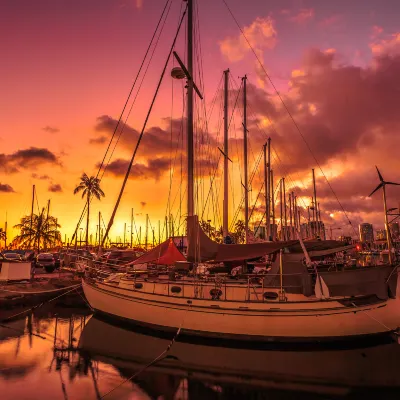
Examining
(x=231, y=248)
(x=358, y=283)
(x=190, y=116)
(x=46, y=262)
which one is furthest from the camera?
(x=46, y=262)

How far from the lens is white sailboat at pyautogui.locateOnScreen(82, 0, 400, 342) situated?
12.8m

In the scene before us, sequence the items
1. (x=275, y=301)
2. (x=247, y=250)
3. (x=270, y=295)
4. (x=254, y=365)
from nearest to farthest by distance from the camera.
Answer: (x=254, y=365), (x=275, y=301), (x=270, y=295), (x=247, y=250)

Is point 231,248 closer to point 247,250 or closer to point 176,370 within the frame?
point 247,250

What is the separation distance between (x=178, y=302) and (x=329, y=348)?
6656 mm

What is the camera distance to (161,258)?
16266mm

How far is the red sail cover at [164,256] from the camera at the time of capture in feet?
53.1

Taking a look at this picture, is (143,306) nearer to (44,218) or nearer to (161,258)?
(161,258)

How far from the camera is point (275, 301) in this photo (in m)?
13.1

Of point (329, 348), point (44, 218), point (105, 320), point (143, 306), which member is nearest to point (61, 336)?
point (105, 320)

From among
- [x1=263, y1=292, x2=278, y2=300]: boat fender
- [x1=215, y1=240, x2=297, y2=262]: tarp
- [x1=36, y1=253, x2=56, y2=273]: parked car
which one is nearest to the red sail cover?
[x1=215, y1=240, x2=297, y2=262]: tarp

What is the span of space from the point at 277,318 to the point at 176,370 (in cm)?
458

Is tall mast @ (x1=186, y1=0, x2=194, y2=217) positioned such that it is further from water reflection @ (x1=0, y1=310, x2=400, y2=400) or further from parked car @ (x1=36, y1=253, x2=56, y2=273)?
parked car @ (x1=36, y1=253, x2=56, y2=273)

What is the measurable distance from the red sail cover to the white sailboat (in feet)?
3.41

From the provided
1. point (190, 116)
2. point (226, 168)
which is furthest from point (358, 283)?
point (226, 168)
